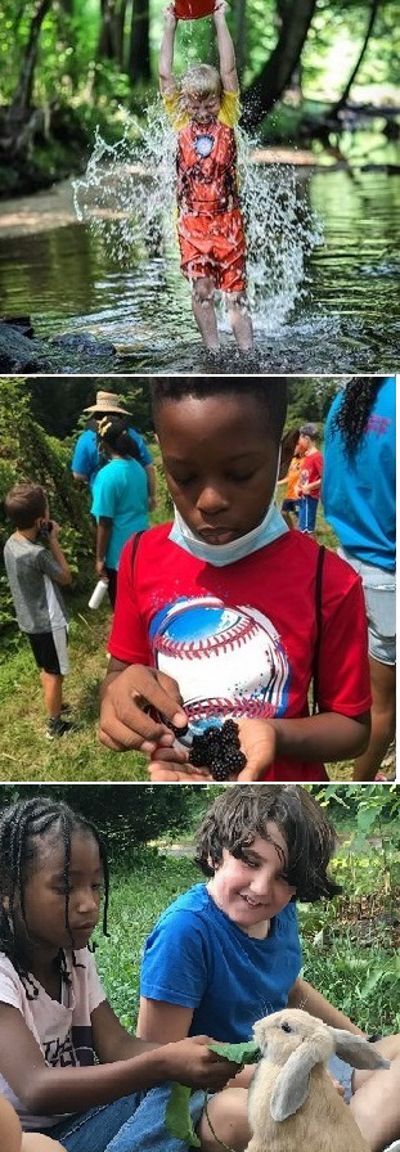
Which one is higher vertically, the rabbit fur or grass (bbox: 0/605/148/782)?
grass (bbox: 0/605/148/782)

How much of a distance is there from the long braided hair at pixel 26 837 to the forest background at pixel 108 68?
10.2 m

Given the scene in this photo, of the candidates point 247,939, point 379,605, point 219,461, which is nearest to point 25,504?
point 219,461

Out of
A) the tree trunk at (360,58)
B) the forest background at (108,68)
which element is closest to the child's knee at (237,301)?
the forest background at (108,68)

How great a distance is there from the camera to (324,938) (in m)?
3.57

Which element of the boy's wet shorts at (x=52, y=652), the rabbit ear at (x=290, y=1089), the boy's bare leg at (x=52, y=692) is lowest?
the rabbit ear at (x=290, y=1089)

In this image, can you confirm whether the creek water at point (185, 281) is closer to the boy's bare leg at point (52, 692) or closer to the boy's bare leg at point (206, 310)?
the boy's bare leg at point (206, 310)

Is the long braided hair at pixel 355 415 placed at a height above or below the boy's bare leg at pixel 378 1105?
above

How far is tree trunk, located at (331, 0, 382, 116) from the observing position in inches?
635

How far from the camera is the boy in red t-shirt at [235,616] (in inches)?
134

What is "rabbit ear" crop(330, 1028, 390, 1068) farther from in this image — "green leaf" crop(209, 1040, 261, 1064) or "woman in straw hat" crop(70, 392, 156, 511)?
"woman in straw hat" crop(70, 392, 156, 511)

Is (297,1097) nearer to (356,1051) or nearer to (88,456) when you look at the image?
(356,1051)

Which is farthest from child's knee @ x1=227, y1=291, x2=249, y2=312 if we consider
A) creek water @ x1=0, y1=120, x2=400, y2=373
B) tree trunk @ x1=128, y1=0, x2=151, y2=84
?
tree trunk @ x1=128, y1=0, x2=151, y2=84

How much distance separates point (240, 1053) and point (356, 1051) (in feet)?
0.84

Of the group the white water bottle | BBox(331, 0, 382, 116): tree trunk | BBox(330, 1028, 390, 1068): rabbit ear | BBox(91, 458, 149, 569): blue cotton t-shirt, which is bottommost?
BBox(331, 0, 382, 116): tree trunk
